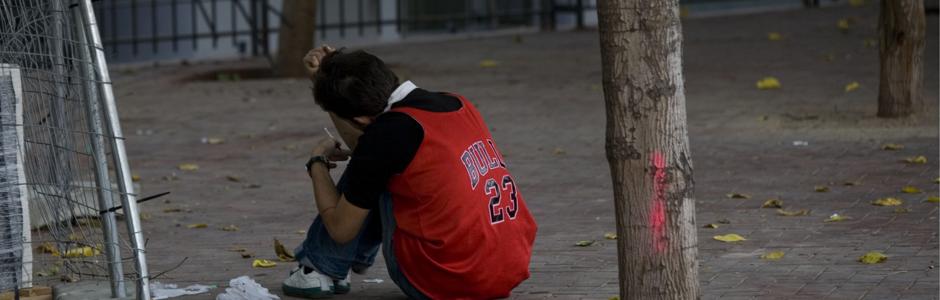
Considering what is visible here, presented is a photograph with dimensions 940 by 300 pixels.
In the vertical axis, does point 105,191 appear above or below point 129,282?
above

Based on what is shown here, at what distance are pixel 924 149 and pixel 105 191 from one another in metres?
5.58

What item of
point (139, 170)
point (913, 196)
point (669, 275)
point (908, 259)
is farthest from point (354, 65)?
point (139, 170)

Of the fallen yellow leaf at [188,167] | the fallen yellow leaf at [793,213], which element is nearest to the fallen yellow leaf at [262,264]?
the fallen yellow leaf at [793,213]

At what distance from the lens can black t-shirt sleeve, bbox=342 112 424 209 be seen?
4.81 meters

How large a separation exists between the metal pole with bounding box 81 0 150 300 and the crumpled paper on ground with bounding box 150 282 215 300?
0.72 metres

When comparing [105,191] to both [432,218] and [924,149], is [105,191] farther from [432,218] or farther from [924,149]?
[924,149]

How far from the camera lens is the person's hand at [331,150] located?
202 inches

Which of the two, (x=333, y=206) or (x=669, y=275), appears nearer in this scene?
(x=669, y=275)

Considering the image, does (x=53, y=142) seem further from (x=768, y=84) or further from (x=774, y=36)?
(x=774, y=36)

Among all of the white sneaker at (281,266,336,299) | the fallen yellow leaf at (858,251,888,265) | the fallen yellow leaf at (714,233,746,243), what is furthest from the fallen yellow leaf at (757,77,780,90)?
the white sneaker at (281,266,336,299)

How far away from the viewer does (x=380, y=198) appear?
16.4 ft

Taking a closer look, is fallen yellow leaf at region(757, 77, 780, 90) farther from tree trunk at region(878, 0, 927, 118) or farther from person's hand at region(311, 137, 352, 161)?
person's hand at region(311, 137, 352, 161)

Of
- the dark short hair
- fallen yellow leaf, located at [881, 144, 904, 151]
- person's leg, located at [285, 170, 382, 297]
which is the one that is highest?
the dark short hair

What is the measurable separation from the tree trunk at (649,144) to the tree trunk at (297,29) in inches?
393
